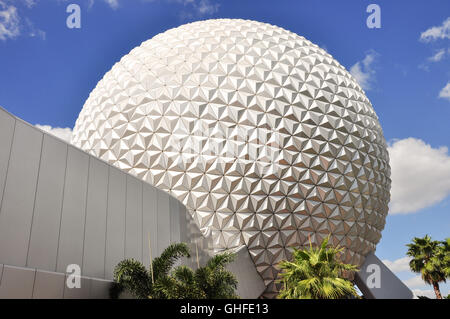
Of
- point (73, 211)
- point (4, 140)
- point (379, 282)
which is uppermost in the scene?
point (4, 140)

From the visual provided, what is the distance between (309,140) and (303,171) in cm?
162

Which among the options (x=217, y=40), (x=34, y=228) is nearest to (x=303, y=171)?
(x=217, y=40)

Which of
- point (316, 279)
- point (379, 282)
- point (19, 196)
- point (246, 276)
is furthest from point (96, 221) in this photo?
point (379, 282)

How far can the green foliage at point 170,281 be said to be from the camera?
9344 mm

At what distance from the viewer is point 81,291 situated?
912cm

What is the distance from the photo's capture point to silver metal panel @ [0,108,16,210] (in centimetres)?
785

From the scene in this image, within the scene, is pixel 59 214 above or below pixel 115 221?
below

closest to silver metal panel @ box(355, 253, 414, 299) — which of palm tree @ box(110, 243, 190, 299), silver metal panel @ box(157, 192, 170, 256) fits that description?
silver metal panel @ box(157, 192, 170, 256)

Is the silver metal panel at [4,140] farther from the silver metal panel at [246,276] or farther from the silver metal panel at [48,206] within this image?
the silver metal panel at [246,276]

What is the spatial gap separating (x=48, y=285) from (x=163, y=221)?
19.1 ft

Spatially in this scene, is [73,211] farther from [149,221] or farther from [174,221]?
[174,221]

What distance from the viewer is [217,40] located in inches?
861

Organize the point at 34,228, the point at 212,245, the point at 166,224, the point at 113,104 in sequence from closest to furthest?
the point at 34,228 < the point at 166,224 < the point at 212,245 < the point at 113,104
